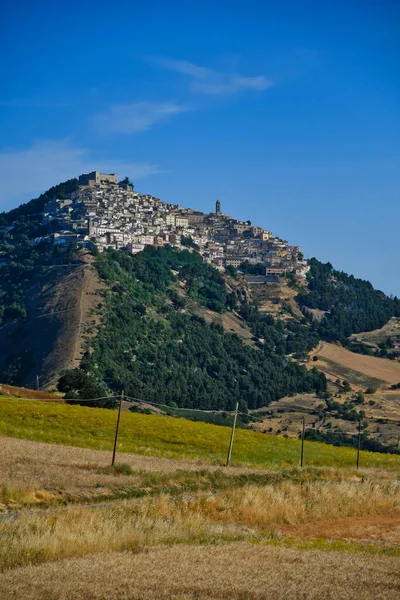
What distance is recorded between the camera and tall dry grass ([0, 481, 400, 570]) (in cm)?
1489

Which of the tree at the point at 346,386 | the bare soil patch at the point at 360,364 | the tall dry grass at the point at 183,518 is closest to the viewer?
the tall dry grass at the point at 183,518

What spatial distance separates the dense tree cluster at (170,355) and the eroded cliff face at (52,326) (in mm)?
3328

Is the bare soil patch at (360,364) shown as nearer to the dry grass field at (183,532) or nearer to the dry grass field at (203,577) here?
the dry grass field at (183,532)

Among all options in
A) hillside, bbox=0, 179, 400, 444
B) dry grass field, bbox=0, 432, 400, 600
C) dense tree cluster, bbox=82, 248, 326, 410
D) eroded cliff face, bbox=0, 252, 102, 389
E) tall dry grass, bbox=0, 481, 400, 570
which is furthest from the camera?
dense tree cluster, bbox=82, 248, 326, 410

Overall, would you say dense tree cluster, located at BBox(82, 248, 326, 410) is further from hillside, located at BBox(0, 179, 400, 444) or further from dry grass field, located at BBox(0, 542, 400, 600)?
dry grass field, located at BBox(0, 542, 400, 600)

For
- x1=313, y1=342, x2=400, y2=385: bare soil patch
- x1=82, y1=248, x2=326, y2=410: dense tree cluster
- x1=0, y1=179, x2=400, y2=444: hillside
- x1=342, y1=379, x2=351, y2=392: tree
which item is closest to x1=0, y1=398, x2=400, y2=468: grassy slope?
x1=0, y1=179, x2=400, y2=444: hillside

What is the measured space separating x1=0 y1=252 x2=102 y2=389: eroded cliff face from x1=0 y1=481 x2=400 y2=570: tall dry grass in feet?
286

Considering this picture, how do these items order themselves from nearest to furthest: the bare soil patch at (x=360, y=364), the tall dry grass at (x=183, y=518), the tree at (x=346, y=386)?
the tall dry grass at (x=183, y=518) < the tree at (x=346, y=386) < the bare soil patch at (x=360, y=364)

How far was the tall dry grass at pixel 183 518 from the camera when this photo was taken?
14893 mm

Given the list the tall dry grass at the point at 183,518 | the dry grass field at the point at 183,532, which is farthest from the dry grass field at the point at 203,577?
the tall dry grass at the point at 183,518

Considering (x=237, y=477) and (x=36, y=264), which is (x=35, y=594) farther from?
(x=36, y=264)

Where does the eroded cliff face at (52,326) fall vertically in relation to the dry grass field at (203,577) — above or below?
above

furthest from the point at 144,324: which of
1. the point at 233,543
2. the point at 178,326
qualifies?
the point at 233,543

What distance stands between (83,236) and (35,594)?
616 feet
